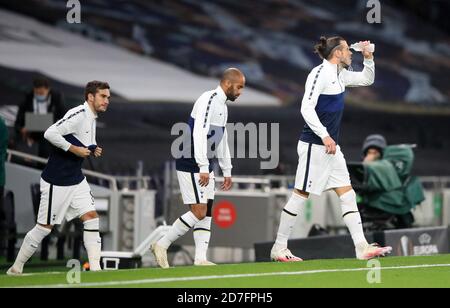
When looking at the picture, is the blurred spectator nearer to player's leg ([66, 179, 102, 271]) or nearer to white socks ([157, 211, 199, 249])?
white socks ([157, 211, 199, 249])

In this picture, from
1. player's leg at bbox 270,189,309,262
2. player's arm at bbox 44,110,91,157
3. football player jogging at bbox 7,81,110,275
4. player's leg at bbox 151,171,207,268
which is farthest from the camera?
player's leg at bbox 270,189,309,262

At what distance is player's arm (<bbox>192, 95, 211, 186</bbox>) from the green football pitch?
0.84 metres

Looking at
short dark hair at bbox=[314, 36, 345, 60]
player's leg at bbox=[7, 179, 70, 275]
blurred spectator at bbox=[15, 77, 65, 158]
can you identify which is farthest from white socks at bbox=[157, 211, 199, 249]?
blurred spectator at bbox=[15, 77, 65, 158]

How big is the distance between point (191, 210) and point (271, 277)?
172 cm

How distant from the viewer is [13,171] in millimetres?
15969

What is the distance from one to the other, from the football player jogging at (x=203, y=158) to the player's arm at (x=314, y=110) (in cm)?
58

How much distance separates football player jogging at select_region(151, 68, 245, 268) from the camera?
1095 cm

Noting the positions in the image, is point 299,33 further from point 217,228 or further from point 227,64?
point 217,228

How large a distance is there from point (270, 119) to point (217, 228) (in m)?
10.4

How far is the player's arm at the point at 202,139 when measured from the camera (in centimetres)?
1091

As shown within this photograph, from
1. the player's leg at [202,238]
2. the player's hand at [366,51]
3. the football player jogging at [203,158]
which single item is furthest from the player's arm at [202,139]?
the player's hand at [366,51]

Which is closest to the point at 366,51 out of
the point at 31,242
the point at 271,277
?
the point at 271,277

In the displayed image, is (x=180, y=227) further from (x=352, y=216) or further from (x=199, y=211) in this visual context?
(x=352, y=216)

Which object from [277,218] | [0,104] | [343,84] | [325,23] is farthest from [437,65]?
[343,84]
